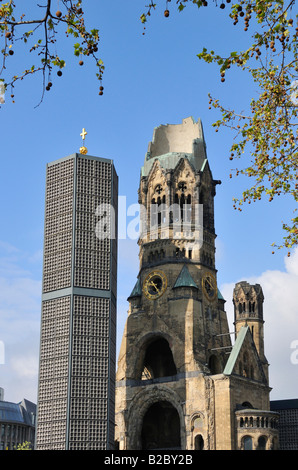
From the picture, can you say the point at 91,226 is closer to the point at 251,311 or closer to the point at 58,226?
the point at 58,226

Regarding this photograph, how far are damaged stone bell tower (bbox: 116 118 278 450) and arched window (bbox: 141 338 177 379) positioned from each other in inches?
4.6

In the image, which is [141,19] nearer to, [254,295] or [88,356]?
[88,356]

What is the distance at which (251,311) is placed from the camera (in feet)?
308

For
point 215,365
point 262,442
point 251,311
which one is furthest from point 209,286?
point 262,442

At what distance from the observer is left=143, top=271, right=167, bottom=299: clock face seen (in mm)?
84625

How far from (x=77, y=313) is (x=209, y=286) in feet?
62.1

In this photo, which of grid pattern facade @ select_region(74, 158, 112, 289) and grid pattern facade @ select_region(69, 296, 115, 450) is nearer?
grid pattern facade @ select_region(69, 296, 115, 450)

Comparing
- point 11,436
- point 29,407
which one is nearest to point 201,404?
point 11,436

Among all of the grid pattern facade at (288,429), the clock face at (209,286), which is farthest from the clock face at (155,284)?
the grid pattern facade at (288,429)

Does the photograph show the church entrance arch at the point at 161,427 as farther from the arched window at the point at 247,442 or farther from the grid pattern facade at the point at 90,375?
the grid pattern facade at the point at 90,375

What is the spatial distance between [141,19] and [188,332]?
60.2 m

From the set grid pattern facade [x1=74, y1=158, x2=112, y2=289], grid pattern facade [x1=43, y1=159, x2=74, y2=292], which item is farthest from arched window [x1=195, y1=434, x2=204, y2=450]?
grid pattern facade [x1=43, y1=159, x2=74, y2=292]

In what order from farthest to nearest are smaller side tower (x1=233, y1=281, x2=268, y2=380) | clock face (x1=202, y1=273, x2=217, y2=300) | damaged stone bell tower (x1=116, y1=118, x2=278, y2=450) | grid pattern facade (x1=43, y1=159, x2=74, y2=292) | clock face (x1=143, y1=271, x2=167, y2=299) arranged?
smaller side tower (x1=233, y1=281, x2=268, y2=380)
clock face (x1=202, y1=273, x2=217, y2=300)
clock face (x1=143, y1=271, x2=167, y2=299)
grid pattern facade (x1=43, y1=159, x2=74, y2=292)
damaged stone bell tower (x1=116, y1=118, x2=278, y2=450)

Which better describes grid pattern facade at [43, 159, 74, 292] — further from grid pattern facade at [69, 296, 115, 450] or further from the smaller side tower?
the smaller side tower
